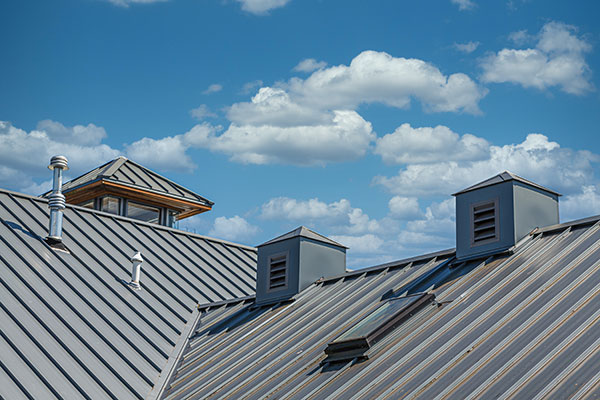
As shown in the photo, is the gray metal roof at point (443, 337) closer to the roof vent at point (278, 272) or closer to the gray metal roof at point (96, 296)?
the roof vent at point (278, 272)

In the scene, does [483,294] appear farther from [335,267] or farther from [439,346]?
[335,267]

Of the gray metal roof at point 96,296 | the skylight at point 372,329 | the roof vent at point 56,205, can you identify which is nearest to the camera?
the skylight at point 372,329

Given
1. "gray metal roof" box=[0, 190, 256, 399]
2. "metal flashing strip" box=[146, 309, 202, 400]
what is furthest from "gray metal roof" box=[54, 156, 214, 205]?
"metal flashing strip" box=[146, 309, 202, 400]

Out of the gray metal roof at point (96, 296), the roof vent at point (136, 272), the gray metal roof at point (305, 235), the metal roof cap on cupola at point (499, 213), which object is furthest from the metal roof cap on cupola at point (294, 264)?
the metal roof cap on cupola at point (499, 213)

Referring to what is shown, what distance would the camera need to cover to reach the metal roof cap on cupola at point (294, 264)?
1617 cm

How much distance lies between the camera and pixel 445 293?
11.9 m

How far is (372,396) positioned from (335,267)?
7211 millimetres

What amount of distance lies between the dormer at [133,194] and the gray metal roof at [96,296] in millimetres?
2998

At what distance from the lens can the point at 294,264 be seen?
16.2 m

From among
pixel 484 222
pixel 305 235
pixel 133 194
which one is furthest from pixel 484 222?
pixel 133 194

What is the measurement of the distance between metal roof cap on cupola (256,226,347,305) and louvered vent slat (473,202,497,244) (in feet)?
14.2

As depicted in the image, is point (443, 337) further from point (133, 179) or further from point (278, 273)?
point (133, 179)

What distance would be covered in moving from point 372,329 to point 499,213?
9.82ft

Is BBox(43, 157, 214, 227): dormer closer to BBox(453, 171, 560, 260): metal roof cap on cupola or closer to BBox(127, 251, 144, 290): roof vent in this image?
BBox(127, 251, 144, 290): roof vent
